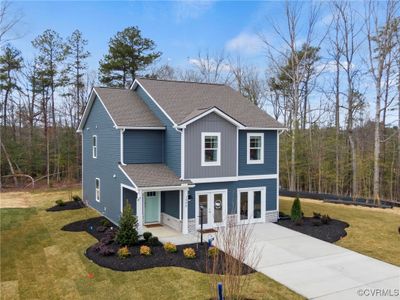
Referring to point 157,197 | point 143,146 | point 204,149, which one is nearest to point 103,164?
point 143,146

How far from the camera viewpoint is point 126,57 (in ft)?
98.0

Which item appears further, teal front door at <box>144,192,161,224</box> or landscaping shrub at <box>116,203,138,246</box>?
teal front door at <box>144,192,161,224</box>

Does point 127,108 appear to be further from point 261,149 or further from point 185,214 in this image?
point 261,149

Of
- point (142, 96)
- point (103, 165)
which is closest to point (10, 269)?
point (103, 165)

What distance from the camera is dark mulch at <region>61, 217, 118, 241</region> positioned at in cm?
1323

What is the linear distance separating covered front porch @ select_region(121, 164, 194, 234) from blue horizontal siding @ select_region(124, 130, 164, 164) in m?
0.37

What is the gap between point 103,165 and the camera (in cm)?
1675

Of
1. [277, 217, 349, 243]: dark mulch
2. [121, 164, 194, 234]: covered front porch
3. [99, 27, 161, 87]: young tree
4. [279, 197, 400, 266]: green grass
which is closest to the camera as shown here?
[279, 197, 400, 266]: green grass

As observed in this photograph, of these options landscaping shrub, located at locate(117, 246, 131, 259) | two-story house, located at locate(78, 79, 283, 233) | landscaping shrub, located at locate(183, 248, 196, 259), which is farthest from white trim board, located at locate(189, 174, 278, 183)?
landscaping shrub, located at locate(117, 246, 131, 259)

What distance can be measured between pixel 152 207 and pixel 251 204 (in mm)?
4566

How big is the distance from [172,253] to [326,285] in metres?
4.78

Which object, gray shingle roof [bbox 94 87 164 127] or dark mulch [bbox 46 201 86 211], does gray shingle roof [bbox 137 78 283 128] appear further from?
dark mulch [bbox 46 201 86 211]

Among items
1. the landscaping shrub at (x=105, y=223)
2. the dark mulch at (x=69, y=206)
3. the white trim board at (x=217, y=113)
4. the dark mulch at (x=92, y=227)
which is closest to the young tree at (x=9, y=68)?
the dark mulch at (x=69, y=206)

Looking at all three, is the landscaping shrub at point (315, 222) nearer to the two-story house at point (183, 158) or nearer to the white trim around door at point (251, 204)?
the two-story house at point (183, 158)
